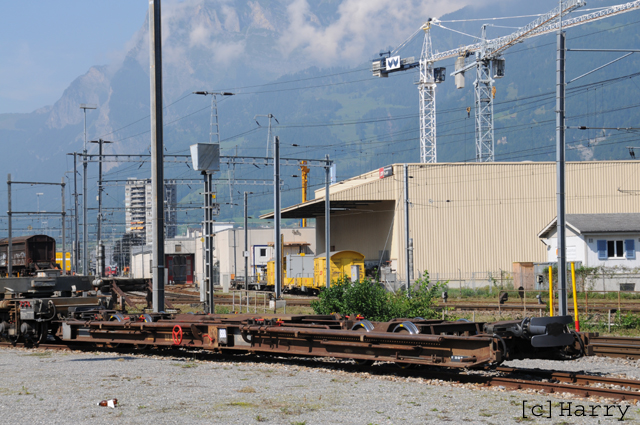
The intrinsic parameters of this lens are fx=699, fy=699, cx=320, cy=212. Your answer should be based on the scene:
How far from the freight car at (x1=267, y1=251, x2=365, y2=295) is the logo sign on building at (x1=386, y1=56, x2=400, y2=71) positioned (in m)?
77.3

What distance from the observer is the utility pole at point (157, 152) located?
1656 cm

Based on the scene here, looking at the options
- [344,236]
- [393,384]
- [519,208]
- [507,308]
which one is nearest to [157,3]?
[393,384]

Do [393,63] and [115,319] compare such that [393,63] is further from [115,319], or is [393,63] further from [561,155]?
[115,319]

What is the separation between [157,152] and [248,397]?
27.0 ft

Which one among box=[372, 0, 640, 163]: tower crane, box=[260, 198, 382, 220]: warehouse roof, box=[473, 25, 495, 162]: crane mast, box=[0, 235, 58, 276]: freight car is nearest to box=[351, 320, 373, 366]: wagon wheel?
box=[260, 198, 382, 220]: warehouse roof

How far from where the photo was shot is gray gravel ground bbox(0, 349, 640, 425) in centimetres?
884

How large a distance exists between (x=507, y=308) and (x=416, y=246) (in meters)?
25.6

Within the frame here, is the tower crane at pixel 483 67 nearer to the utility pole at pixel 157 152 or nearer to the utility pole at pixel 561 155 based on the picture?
the utility pole at pixel 561 155

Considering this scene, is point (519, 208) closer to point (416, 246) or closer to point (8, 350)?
point (416, 246)

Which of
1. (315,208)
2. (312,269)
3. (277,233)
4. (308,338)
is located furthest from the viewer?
(315,208)

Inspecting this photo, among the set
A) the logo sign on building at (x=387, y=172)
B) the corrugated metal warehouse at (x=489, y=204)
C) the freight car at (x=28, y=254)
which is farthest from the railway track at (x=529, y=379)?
the corrugated metal warehouse at (x=489, y=204)

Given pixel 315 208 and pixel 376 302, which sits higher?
pixel 315 208

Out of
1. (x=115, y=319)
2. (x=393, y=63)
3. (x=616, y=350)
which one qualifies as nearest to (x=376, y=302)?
(x=616, y=350)

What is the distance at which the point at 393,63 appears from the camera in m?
128
